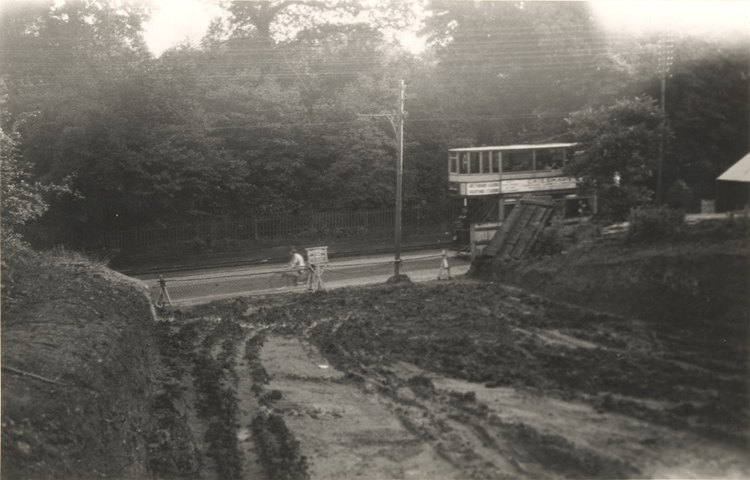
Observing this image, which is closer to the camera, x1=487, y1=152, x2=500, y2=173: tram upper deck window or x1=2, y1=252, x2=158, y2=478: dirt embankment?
x1=2, y1=252, x2=158, y2=478: dirt embankment

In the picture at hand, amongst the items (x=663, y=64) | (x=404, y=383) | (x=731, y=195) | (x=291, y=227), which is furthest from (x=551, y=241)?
(x=291, y=227)

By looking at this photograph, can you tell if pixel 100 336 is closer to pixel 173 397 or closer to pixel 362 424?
pixel 173 397

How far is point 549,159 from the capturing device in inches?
1160

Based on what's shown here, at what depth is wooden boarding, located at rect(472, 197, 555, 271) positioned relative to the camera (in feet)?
75.8

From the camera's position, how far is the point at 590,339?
14297 millimetres

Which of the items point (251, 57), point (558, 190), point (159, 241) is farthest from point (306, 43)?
point (558, 190)

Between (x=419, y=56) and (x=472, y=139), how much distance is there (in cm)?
629

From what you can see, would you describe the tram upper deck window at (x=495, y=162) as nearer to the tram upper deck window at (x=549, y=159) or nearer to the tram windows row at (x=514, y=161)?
the tram windows row at (x=514, y=161)

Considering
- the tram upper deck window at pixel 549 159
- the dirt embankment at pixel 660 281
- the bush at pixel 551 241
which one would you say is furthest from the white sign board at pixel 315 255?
the tram upper deck window at pixel 549 159

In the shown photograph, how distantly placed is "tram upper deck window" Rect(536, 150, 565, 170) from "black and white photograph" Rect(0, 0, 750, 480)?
0.09 metres

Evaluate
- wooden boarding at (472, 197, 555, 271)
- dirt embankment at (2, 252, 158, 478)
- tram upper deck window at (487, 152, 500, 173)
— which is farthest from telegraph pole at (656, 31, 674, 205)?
dirt embankment at (2, 252, 158, 478)

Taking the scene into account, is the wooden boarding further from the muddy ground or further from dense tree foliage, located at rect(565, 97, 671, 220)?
the muddy ground

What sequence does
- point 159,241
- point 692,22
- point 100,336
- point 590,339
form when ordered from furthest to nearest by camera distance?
point 159,241 < point 692,22 < point 590,339 < point 100,336

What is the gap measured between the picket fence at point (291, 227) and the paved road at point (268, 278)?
379cm
